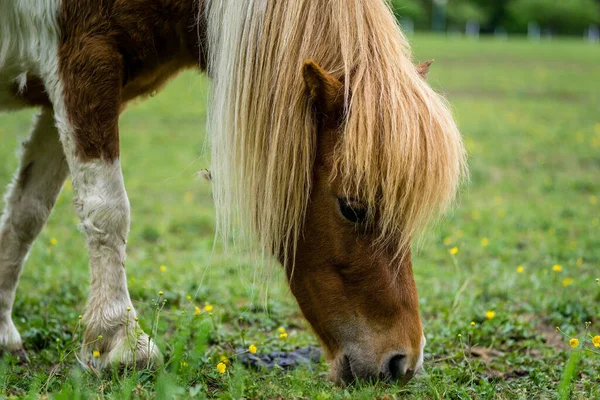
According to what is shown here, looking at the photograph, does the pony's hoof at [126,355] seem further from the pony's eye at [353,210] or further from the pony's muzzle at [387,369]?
the pony's eye at [353,210]

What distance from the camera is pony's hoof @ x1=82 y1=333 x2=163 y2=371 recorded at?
8.80 ft

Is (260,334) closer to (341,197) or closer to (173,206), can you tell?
(341,197)

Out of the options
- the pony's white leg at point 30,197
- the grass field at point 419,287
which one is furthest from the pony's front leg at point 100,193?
the pony's white leg at point 30,197

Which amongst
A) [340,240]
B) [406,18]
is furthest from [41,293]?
[406,18]

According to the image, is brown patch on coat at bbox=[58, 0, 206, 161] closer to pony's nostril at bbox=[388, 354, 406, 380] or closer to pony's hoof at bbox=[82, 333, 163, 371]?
pony's hoof at bbox=[82, 333, 163, 371]

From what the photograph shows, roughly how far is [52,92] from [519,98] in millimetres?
14194

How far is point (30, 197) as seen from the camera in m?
3.37

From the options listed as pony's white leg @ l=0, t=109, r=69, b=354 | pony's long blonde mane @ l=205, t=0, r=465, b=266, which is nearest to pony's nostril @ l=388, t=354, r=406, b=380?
pony's long blonde mane @ l=205, t=0, r=465, b=266

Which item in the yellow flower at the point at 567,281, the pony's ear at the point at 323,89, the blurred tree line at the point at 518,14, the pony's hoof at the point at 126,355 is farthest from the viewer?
the blurred tree line at the point at 518,14

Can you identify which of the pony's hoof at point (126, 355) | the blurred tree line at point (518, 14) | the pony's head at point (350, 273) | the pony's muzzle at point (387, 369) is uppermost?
the pony's head at point (350, 273)

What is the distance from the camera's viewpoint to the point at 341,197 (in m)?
2.58

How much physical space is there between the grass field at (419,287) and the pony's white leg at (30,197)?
35 centimetres

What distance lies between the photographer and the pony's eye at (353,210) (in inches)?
101

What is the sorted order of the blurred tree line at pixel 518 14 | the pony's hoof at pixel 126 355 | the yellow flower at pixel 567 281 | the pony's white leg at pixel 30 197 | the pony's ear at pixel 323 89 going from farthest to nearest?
the blurred tree line at pixel 518 14 → the yellow flower at pixel 567 281 → the pony's white leg at pixel 30 197 → the pony's hoof at pixel 126 355 → the pony's ear at pixel 323 89
